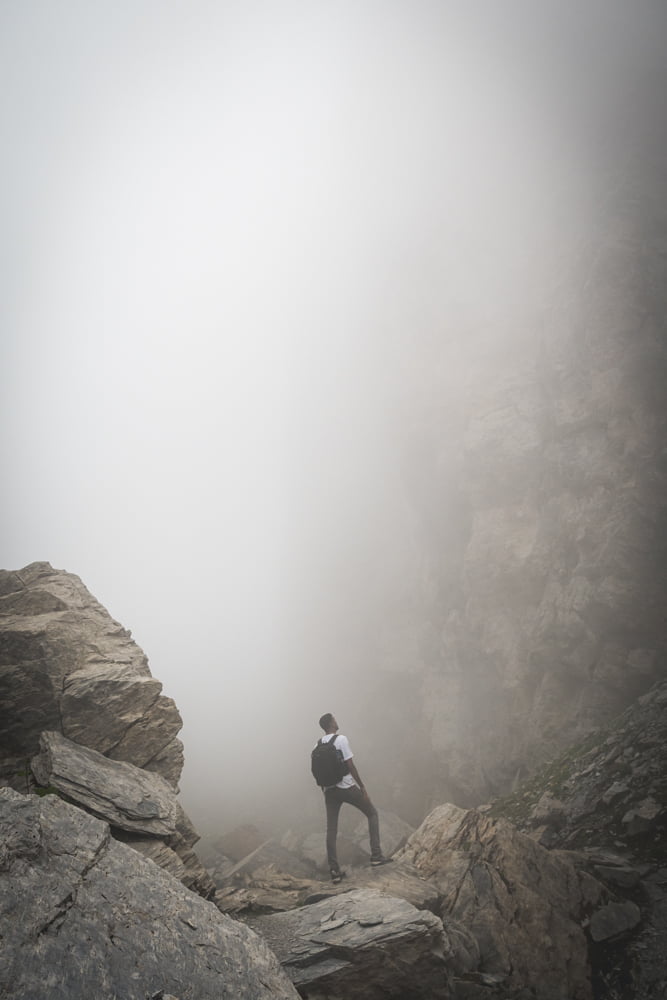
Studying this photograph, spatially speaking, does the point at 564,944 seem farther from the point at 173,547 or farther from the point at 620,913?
the point at 173,547

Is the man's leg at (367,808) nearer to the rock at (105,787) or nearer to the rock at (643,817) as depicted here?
the rock at (105,787)

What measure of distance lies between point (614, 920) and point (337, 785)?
566cm

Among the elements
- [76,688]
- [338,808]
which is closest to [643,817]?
[338,808]

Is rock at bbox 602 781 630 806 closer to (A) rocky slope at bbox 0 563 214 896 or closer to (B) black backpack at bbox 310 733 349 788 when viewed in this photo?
(B) black backpack at bbox 310 733 349 788

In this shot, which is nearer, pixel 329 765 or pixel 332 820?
pixel 329 765

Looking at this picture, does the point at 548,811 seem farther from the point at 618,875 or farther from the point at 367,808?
the point at 367,808

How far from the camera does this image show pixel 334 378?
5922 centimetres

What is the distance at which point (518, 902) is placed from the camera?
8.17m

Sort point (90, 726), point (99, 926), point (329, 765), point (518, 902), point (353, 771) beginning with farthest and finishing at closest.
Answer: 1. point (353, 771)
2. point (329, 765)
3. point (90, 726)
4. point (518, 902)
5. point (99, 926)

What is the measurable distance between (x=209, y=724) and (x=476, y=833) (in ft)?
221

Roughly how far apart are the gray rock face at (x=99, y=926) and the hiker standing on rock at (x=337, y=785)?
12.3 feet

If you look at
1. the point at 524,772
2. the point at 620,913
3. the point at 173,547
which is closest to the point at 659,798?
the point at 620,913

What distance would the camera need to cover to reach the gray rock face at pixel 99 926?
4.43 metres

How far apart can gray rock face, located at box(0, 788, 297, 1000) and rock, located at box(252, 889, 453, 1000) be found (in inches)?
37.0
